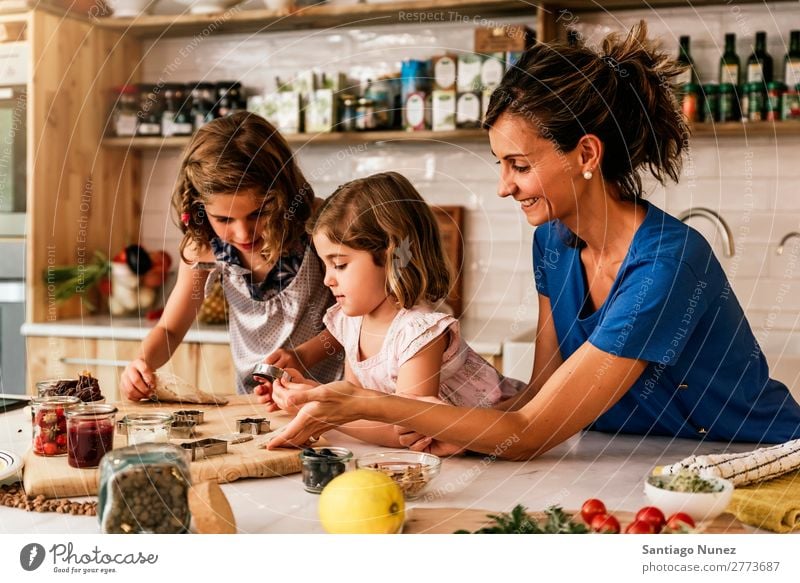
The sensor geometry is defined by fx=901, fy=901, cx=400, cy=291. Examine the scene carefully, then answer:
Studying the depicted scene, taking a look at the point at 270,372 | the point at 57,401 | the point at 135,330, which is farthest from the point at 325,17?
the point at 57,401

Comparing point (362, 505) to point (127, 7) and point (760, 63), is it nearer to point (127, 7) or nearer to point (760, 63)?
point (760, 63)

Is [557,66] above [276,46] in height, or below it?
below

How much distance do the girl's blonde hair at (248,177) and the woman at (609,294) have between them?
1.65 ft

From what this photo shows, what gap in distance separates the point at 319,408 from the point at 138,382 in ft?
1.77

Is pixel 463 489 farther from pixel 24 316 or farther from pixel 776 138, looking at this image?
pixel 24 316

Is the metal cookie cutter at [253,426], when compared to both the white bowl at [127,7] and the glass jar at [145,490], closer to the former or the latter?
the glass jar at [145,490]

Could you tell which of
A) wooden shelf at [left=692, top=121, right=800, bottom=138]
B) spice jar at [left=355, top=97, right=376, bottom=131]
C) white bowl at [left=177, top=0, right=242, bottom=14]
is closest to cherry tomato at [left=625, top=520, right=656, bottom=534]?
wooden shelf at [left=692, top=121, right=800, bottom=138]

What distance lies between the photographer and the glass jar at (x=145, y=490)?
927 millimetres

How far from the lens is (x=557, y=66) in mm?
1340

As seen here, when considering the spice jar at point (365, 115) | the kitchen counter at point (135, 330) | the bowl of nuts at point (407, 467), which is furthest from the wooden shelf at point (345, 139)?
the bowl of nuts at point (407, 467)

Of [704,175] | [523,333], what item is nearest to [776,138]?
[704,175]
